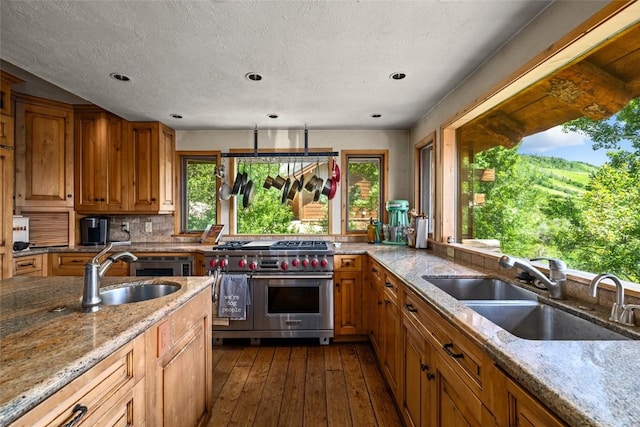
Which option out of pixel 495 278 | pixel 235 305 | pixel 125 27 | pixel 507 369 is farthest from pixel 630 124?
pixel 235 305

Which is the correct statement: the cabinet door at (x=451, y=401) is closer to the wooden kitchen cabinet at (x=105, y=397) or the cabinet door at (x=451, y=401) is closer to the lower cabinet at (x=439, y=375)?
the lower cabinet at (x=439, y=375)

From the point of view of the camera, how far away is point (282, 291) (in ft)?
9.36

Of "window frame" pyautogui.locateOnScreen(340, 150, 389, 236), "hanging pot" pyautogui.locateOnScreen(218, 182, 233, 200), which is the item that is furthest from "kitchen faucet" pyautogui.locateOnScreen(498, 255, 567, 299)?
"hanging pot" pyautogui.locateOnScreen(218, 182, 233, 200)

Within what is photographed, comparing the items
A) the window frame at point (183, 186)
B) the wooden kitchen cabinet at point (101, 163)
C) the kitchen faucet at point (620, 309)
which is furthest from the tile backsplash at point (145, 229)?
the kitchen faucet at point (620, 309)

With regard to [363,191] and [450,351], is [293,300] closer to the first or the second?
[363,191]

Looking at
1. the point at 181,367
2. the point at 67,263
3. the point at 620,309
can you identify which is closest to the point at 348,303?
the point at 181,367

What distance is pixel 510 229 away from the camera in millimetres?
2170

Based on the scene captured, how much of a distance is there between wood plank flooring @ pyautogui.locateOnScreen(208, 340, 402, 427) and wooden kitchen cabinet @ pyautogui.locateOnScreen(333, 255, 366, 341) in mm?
171

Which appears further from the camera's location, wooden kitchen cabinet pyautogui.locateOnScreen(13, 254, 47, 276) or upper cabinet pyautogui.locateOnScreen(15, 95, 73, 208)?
upper cabinet pyautogui.locateOnScreen(15, 95, 73, 208)

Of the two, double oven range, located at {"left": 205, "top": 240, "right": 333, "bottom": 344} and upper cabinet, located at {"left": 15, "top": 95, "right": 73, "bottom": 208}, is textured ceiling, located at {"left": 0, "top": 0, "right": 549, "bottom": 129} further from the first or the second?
double oven range, located at {"left": 205, "top": 240, "right": 333, "bottom": 344}

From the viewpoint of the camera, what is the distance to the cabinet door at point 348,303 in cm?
291

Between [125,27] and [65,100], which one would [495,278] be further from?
[65,100]

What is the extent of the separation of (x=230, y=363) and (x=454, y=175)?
100 inches

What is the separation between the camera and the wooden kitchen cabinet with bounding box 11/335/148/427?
0.68m
